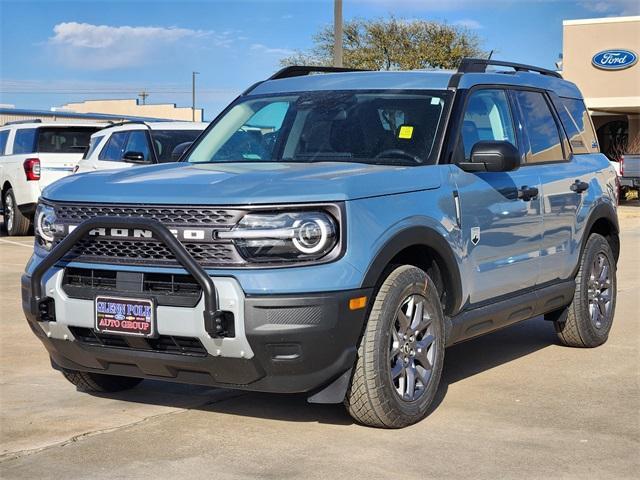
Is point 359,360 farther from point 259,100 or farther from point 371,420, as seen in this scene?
point 259,100

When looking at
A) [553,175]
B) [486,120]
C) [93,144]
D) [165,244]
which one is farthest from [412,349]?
[93,144]

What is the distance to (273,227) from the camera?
4.74 m

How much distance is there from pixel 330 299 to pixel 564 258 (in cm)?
283

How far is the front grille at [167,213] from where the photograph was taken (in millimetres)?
4758

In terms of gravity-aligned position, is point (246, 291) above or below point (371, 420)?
above

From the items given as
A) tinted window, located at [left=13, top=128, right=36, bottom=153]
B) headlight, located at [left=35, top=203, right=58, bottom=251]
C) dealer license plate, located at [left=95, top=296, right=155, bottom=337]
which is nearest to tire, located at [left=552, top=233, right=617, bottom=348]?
dealer license plate, located at [left=95, top=296, right=155, bottom=337]

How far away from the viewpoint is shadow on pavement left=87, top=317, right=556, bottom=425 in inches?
223

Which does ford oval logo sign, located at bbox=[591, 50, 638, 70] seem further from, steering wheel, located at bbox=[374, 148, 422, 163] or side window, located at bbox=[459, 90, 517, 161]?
steering wheel, located at bbox=[374, 148, 422, 163]

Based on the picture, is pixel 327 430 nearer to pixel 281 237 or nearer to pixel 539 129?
pixel 281 237

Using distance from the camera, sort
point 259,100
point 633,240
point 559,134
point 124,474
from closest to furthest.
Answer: point 124,474, point 259,100, point 559,134, point 633,240

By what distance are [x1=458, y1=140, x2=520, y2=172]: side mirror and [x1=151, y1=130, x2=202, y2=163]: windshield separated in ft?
27.4

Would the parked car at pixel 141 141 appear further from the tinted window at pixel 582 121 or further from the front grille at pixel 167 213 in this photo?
the front grille at pixel 167 213

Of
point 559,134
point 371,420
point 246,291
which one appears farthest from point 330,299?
point 559,134

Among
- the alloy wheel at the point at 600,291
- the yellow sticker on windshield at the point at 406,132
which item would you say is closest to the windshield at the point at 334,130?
the yellow sticker on windshield at the point at 406,132
